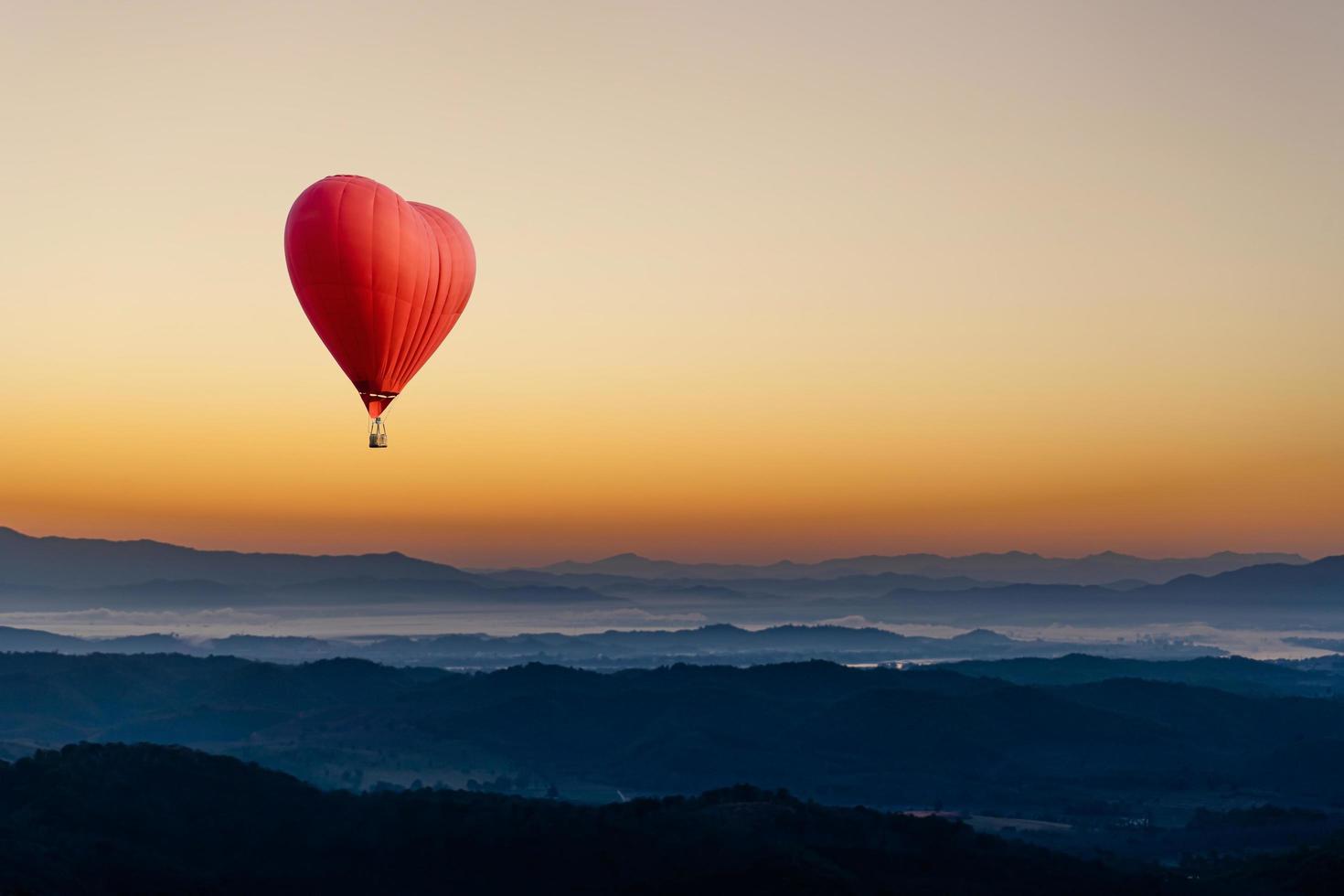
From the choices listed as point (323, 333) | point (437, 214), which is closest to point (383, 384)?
point (323, 333)

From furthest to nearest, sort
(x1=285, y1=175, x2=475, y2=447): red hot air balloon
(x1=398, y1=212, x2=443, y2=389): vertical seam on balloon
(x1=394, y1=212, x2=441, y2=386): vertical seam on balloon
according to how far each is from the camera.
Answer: (x1=398, y1=212, x2=443, y2=389): vertical seam on balloon < (x1=394, y1=212, x2=441, y2=386): vertical seam on balloon < (x1=285, y1=175, x2=475, y2=447): red hot air balloon

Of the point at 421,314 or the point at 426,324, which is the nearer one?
the point at 421,314

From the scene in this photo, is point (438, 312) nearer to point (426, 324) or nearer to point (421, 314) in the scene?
point (426, 324)

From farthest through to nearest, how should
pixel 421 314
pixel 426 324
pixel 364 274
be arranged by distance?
pixel 426 324
pixel 421 314
pixel 364 274

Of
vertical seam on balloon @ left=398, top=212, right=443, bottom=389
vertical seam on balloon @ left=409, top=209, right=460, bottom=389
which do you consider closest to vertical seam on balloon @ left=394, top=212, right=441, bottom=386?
vertical seam on balloon @ left=398, top=212, right=443, bottom=389

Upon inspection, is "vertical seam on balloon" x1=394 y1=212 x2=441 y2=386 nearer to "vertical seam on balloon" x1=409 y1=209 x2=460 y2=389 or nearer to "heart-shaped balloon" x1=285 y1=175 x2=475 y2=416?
"heart-shaped balloon" x1=285 y1=175 x2=475 y2=416

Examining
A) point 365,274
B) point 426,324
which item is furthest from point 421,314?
point 365,274
